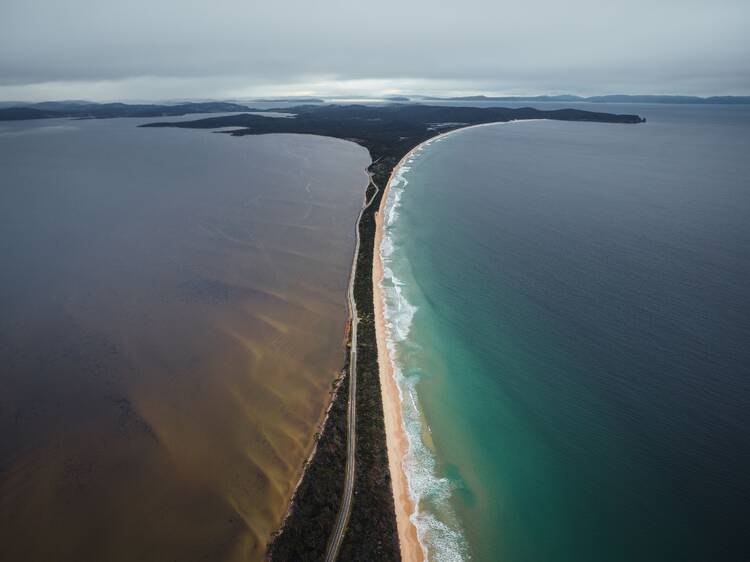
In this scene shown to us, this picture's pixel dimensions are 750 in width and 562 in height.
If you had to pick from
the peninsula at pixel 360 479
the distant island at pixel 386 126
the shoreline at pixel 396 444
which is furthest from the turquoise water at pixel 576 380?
the distant island at pixel 386 126

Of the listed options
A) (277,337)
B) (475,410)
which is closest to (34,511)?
(277,337)

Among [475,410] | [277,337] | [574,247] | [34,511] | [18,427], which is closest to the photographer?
[34,511]

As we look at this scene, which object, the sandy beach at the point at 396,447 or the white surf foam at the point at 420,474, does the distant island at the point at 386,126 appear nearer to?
the white surf foam at the point at 420,474

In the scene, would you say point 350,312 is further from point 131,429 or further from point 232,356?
point 131,429

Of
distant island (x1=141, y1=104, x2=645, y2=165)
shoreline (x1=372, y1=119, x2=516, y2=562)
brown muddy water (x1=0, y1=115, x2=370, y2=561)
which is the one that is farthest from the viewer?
distant island (x1=141, y1=104, x2=645, y2=165)

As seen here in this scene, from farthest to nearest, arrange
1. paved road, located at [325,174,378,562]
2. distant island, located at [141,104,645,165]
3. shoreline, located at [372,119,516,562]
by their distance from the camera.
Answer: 1. distant island, located at [141,104,645,165]
2. shoreline, located at [372,119,516,562]
3. paved road, located at [325,174,378,562]

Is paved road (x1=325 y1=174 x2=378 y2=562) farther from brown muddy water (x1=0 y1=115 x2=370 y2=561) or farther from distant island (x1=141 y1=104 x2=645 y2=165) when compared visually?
distant island (x1=141 y1=104 x2=645 y2=165)

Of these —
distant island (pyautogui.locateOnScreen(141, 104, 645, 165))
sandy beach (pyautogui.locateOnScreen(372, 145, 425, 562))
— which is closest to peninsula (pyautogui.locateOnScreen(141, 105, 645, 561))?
sandy beach (pyautogui.locateOnScreen(372, 145, 425, 562))

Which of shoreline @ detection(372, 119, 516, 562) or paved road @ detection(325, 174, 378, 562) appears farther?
shoreline @ detection(372, 119, 516, 562)
